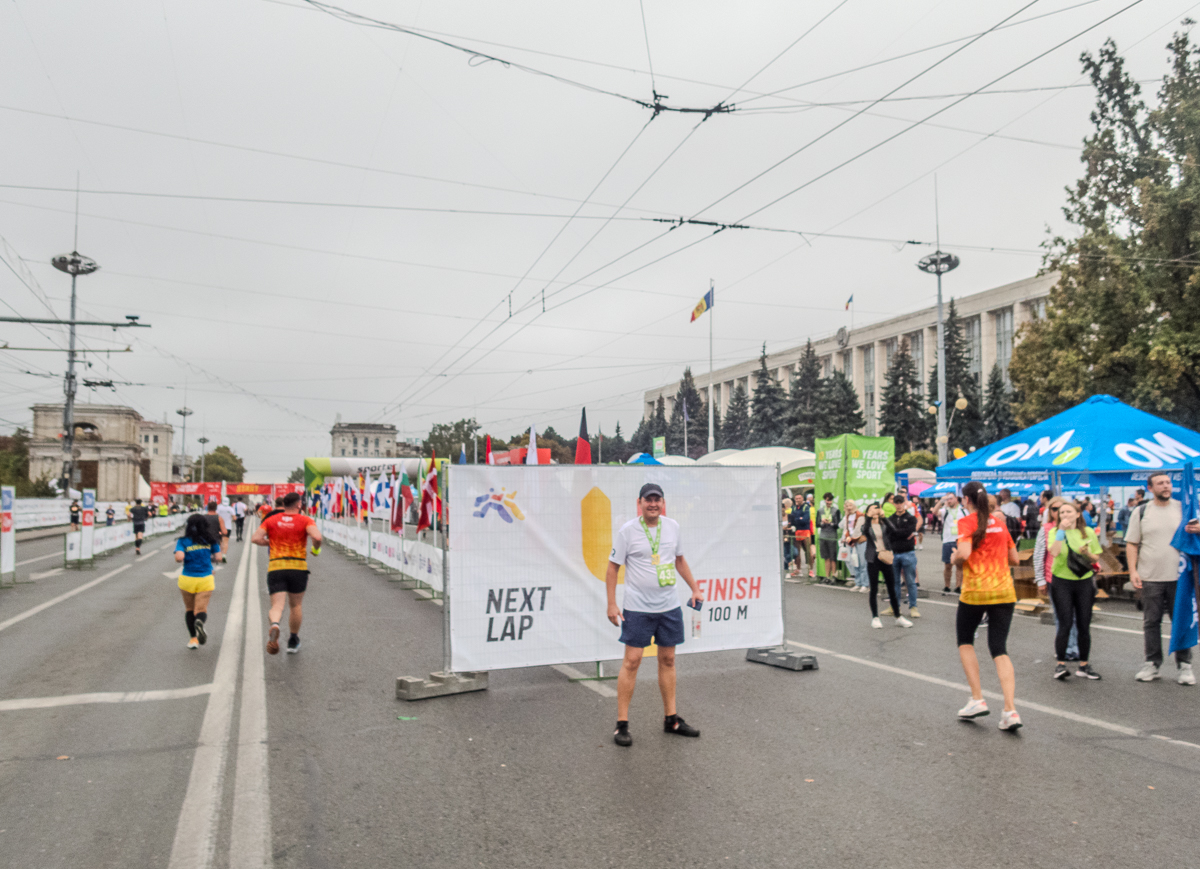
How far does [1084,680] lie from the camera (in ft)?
26.2

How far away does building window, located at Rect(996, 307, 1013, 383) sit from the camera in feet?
242

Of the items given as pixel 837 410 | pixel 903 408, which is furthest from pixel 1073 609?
pixel 903 408

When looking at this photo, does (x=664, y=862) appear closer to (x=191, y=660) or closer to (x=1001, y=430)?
(x=191, y=660)

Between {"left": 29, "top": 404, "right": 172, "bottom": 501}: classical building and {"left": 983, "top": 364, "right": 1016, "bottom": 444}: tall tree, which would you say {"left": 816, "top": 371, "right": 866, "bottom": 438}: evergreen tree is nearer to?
{"left": 983, "top": 364, "right": 1016, "bottom": 444}: tall tree

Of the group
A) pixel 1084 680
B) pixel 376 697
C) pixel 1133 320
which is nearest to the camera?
pixel 376 697

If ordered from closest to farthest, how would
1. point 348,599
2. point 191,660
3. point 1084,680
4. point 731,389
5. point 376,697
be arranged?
1. point 376,697
2. point 1084,680
3. point 191,660
4. point 348,599
5. point 731,389

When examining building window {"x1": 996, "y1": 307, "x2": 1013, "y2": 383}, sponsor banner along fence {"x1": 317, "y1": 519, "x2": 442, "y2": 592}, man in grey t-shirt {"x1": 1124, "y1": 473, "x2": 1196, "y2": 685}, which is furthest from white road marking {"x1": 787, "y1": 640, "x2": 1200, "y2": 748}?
building window {"x1": 996, "y1": 307, "x2": 1013, "y2": 383}

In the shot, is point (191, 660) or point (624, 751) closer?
point (624, 751)

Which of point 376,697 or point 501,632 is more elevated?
point 501,632

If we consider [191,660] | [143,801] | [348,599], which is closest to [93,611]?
[348,599]

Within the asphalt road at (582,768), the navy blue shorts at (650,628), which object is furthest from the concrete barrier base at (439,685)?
the navy blue shorts at (650,628)

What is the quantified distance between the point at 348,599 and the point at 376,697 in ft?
26.8

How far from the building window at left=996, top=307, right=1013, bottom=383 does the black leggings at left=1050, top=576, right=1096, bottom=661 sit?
71774mm

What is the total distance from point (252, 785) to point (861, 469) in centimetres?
1558
